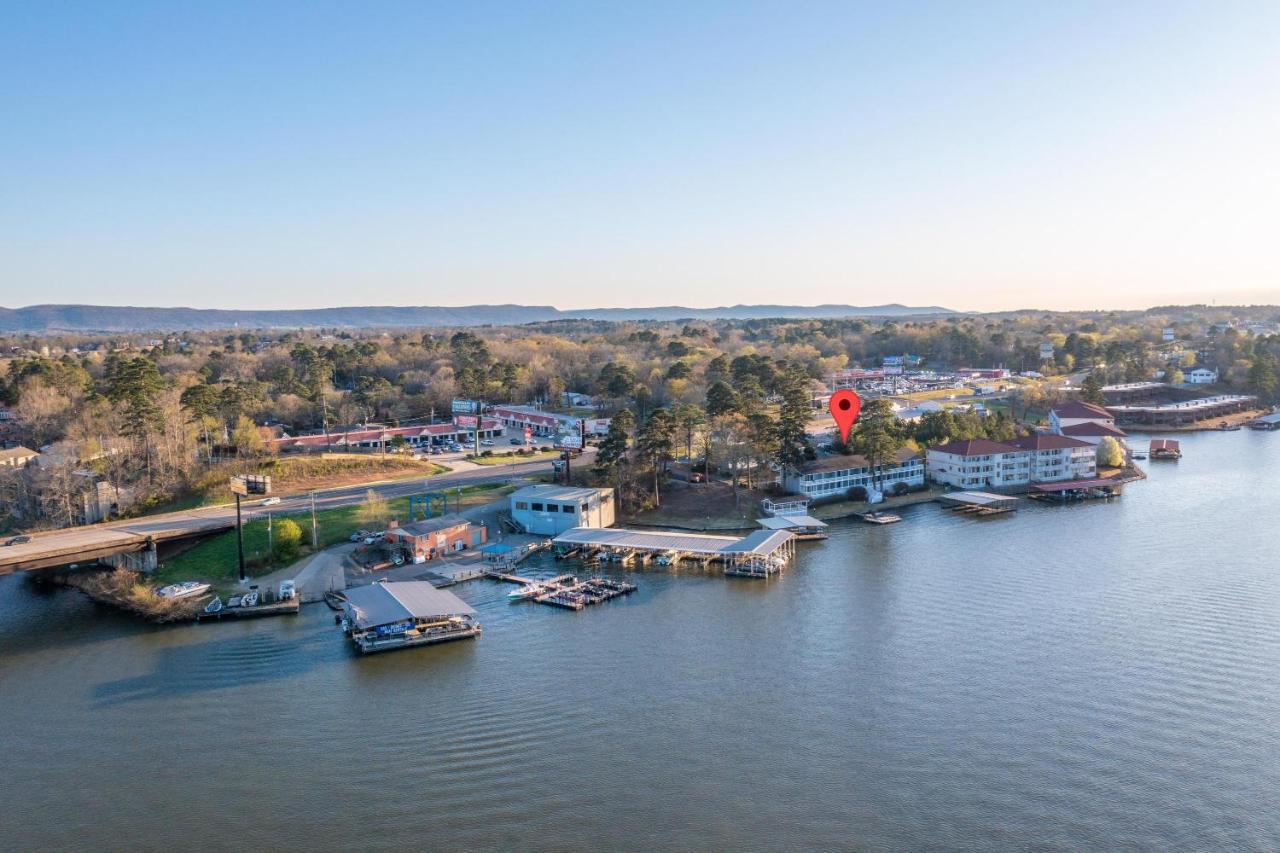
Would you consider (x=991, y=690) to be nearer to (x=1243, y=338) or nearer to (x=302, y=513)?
(x=302, y=513)

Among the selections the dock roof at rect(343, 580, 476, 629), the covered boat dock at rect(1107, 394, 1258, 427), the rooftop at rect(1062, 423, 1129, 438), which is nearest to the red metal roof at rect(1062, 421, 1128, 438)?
the rooftop at rect(1062, 423, 1129, 438)

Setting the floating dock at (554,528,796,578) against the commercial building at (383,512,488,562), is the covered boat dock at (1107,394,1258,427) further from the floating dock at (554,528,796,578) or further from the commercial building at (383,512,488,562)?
the commercial building at (383,512,488,562)

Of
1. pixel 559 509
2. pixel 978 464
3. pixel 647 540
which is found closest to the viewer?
pixel 647 540

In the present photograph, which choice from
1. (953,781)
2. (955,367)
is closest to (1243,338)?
(955,367)

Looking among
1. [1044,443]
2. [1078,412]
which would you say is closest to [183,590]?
[1044,443]

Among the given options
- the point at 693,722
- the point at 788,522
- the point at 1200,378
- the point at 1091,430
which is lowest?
the point at 693,722

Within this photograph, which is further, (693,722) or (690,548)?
(690,548)

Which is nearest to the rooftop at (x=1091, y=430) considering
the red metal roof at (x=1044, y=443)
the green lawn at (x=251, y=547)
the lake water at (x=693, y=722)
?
the red metal roof at (x=1044, y=443)

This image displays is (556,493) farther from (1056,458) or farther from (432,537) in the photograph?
(1056,458)
